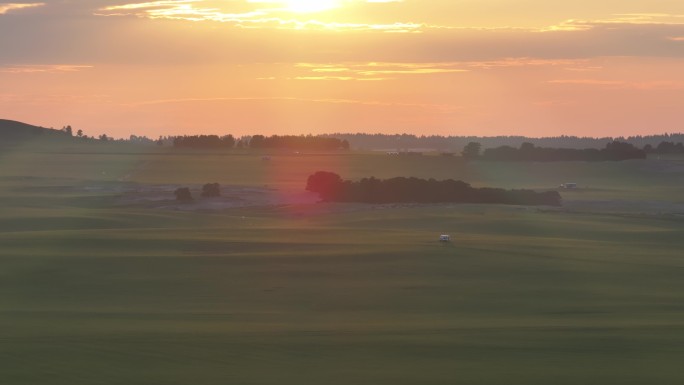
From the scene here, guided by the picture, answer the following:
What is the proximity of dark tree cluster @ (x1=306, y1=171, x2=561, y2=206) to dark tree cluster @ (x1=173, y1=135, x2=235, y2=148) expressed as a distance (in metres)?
77.7

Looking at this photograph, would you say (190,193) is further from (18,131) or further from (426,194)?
(18,131)

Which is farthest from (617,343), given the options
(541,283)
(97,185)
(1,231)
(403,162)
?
(403,162)

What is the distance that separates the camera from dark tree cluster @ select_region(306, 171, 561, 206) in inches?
3295

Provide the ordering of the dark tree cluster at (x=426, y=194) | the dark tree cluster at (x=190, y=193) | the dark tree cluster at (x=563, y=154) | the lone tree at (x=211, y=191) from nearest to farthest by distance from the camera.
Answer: the dark tree cluster at (x=190, y=193) → the dark tree cluster at (x=426, y=194) → the lone tree at (x=211, y=191) → the dark tree cluster at (x=563, y=154)

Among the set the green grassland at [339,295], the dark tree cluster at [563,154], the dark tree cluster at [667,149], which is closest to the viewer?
the green grassland at [339,295]

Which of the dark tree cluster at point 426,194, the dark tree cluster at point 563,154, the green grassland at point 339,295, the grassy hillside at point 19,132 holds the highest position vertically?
the grassy hillside at point 19,132

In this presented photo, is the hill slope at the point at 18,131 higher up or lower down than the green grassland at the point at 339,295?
higher up

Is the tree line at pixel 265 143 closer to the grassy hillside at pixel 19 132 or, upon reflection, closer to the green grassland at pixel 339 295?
the grassy hillside at pixel 19 132

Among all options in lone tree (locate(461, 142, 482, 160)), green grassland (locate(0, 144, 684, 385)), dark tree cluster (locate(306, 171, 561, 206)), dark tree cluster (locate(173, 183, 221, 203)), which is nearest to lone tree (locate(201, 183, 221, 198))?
dark tree cluster (locate(173, 183, 221, 203))

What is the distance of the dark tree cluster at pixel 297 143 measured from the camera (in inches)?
6417

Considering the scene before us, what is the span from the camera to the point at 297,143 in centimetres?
16288

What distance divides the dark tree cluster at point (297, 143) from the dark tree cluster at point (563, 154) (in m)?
33.2

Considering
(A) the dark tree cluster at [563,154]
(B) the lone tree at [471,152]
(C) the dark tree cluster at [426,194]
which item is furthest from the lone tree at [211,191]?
(B) the lone tree at [471,152]

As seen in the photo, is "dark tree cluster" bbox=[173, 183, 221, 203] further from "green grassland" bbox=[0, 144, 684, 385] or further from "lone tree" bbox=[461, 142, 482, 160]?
"lone tree" bbox=[461, 142, 482, 160]
